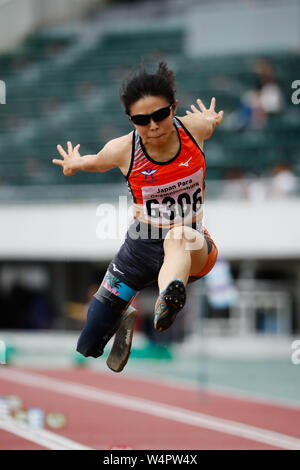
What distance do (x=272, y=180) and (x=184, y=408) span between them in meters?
8.37

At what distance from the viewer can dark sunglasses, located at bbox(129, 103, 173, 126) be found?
205 inches

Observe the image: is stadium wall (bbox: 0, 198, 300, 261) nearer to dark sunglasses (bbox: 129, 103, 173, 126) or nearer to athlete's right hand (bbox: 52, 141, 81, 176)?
athlete's right hand (bbox: 52, 141, 81, 176)

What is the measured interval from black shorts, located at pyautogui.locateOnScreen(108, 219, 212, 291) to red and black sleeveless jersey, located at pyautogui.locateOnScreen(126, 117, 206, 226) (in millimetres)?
95

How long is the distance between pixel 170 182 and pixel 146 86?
648 millimetres

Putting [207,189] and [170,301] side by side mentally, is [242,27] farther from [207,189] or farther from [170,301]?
→ [170,301]

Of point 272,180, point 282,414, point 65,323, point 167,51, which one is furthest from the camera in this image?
point 167,51

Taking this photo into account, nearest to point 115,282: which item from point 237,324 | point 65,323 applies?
point 237,324

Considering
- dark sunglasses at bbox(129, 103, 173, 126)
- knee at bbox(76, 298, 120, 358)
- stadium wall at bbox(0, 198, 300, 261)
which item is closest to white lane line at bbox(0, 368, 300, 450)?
knee at bbox(76, 298, 120, 358)

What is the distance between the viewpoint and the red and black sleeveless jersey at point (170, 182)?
Result: 17.8ft

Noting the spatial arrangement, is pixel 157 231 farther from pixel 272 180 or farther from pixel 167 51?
pixel 167 51

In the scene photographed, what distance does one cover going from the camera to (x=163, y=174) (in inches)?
213

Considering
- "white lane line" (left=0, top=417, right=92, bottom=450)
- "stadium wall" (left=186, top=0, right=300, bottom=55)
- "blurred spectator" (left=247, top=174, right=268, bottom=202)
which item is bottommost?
"white lane line" (left=0, top=417, right=92, bottom=450)

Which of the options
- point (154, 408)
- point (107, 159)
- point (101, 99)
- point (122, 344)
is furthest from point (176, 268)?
point (101, 99)

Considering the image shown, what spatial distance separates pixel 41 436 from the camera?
8078 millimetres
